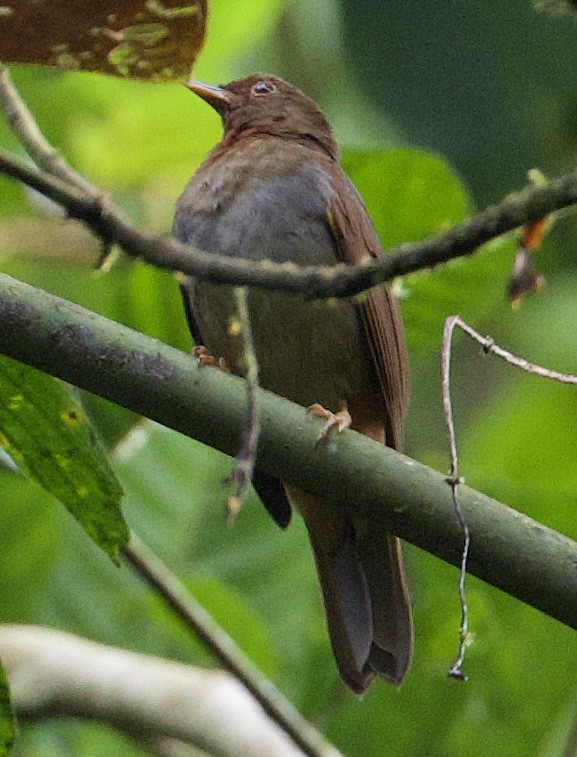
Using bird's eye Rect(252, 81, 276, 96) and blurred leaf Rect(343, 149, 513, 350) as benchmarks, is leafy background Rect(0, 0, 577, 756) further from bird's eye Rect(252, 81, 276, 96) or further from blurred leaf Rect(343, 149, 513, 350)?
bird's eye Rect(252, 81, 276, 96)

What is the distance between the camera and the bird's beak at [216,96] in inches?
174

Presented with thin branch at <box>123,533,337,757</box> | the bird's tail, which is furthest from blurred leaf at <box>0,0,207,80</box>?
the bird's tail

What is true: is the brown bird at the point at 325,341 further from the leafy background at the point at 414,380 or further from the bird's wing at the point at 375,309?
the leafy background at the point at 414,380

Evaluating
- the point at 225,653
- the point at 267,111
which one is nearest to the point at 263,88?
the point at 267,111

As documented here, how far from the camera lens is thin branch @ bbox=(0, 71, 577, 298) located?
1.40 meters

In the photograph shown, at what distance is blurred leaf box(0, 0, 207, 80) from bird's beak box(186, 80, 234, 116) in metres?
2.48

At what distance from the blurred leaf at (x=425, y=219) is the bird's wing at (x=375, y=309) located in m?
0.08

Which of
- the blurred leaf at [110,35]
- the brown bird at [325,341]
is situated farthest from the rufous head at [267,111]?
the blurred leaf at [110,35]

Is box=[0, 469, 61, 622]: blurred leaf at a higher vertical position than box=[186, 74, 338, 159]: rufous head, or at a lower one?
lower

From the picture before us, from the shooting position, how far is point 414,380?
5.12 meters

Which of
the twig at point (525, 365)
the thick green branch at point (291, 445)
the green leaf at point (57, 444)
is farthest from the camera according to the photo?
the twig at point (525, 365)

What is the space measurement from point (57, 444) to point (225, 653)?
38.0 inches

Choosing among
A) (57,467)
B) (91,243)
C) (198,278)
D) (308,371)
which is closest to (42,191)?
(198,278)

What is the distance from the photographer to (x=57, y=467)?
7.34ft
